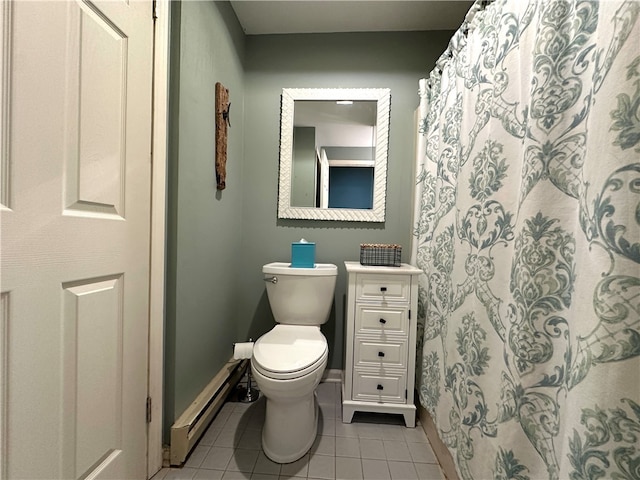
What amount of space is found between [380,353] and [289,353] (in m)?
0.52

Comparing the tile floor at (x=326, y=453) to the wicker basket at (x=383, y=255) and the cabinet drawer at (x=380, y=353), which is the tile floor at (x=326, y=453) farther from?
the wicker basket at (x=383, y=255)

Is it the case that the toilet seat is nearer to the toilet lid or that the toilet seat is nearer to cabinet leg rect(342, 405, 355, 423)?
the toilet lid

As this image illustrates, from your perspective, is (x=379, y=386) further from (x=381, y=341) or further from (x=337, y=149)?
(x=337, y=149)

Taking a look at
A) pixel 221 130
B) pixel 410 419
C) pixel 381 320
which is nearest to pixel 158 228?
pixel 221 130

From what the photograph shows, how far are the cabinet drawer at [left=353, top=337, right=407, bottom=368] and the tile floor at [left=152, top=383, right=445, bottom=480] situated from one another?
0.32m

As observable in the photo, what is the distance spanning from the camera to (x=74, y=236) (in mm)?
673

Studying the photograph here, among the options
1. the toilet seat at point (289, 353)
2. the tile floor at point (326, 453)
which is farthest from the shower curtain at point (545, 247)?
the toilet seat at point (289, 353)

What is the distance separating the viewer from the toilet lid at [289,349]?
3.42 feet

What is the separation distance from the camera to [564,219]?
0.59 metres

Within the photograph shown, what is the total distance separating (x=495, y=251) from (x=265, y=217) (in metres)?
1.38

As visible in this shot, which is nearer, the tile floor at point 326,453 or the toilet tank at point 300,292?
the tile floor at point 326,453

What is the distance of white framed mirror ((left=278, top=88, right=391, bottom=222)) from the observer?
174cm

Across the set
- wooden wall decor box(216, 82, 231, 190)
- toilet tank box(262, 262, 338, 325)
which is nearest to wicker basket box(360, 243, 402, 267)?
toilet tank box(262, 262, 338, 325)

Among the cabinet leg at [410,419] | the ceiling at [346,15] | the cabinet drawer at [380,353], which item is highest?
the ceiling at [346,15]
